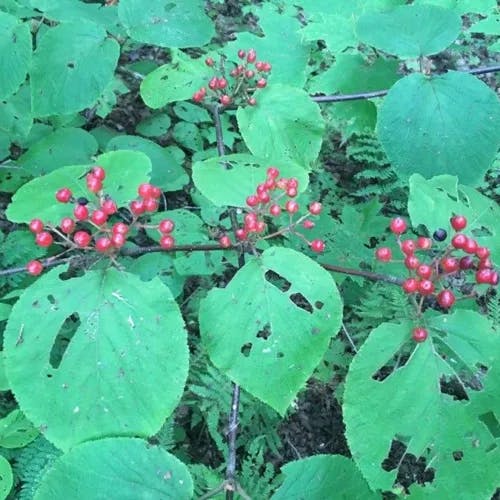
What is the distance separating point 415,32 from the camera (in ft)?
7.54

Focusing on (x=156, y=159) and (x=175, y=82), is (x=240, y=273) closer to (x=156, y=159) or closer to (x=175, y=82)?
(x=175, y=82)

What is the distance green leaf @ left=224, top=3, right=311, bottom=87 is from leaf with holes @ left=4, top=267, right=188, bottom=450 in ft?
5.02

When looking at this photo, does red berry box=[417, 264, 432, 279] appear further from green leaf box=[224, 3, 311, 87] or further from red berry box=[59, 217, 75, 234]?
green leaf box=[224, 3, 311, 87]

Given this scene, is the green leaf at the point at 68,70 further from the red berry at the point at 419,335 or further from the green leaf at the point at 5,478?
the red berry at the point at 419,335

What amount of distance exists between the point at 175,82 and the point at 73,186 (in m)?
0.90

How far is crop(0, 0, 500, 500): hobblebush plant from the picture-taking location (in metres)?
1.65

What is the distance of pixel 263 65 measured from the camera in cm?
Answer: 250

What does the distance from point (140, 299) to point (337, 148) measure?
3894mm

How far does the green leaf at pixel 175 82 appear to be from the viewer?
257 centimetres

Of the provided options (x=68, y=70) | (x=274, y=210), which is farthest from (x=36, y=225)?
(x=68, y=70)

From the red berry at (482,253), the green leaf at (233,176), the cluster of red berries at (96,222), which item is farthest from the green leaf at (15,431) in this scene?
the red berry at (482,253)

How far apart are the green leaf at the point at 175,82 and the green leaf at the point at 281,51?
0.28m

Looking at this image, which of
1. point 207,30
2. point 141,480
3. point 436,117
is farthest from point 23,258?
point 436,117

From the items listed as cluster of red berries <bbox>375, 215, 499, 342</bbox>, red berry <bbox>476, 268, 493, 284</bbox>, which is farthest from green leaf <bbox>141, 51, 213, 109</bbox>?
red berry <bbox>476, 268, 493, 284</bbox>
